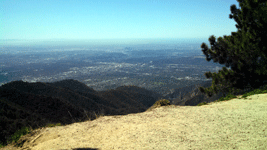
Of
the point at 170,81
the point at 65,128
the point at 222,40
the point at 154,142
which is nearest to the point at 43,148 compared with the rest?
the point at 65,128

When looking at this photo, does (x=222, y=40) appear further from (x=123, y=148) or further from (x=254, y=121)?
(x=123, y=148)

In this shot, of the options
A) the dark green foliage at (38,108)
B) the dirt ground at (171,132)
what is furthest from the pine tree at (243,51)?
the dark green foliage at (38,108)

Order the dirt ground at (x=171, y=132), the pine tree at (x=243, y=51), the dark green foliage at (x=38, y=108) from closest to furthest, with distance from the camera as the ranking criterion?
the dirt ground at (x=171, y=132)
the dark green foliage at (x=38, y=108)
the pine tree at (x=243, y=51)

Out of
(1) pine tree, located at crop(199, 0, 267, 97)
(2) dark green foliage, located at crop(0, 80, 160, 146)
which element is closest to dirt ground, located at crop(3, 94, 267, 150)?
(2) dark green foliage, located at crop(0, 80, 160, 146)

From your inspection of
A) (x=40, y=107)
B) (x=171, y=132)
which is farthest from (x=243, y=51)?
(x=40, y=107)

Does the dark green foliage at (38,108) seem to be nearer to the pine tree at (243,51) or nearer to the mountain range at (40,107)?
the mountain range at (40,107)

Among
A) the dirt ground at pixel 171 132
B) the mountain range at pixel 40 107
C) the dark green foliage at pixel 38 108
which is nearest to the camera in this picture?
the dirt ground at pixel 171 132

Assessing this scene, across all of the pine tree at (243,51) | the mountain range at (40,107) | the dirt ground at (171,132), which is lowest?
the mountain range at (40,107)
